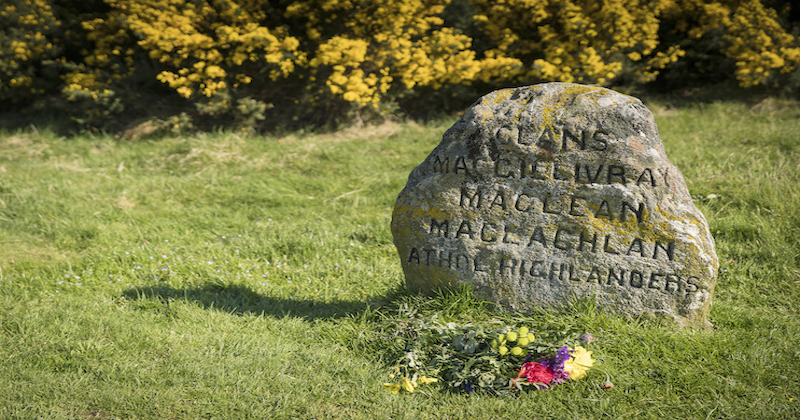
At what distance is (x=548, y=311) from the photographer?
306 centimetres

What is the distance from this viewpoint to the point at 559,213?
2.99m

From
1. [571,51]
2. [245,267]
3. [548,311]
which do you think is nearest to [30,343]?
[245,267]

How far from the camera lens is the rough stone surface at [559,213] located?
2861mm

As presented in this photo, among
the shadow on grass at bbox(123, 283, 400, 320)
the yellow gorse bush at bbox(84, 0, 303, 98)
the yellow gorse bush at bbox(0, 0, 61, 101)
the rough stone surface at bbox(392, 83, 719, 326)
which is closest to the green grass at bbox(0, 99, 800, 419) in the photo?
the shadow on grass at bbox(123, 283, 400, 320)

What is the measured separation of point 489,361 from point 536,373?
0.24m

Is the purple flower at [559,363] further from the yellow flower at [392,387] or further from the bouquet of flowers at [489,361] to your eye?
the yellow flower at [392,387]

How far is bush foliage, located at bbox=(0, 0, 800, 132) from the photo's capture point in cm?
765

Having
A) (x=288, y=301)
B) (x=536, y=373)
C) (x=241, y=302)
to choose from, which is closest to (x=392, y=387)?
(x=536, y=373)

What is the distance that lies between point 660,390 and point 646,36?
23.0 ft

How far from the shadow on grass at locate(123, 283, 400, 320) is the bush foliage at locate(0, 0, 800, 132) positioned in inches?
167

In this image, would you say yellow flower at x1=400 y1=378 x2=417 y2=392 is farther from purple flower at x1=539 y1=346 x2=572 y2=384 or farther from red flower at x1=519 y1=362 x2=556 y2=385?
purple flower at x1=539 y1=346 x2=572 y2=384

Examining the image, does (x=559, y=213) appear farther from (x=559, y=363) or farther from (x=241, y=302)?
(x=241, y=302)

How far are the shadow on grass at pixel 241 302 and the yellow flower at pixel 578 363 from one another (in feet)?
3.96

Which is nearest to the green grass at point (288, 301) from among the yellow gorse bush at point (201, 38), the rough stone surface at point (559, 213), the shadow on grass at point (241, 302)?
the shadow on grass at point (241, 302)
